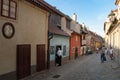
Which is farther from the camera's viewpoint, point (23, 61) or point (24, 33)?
point (24, 33)

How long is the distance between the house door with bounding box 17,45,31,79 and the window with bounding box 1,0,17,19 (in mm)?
2044

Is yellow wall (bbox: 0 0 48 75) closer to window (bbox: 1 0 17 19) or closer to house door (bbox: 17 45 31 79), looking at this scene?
window (bbox: 1 0 17 19)

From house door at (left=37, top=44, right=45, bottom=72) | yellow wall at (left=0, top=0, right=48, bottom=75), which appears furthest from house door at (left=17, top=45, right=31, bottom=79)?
house door at (left=37, top=44, right=45, bottom=72)

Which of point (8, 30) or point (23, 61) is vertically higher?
point (8, 30)

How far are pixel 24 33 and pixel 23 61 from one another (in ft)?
5.68

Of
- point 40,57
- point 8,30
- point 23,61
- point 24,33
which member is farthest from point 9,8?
point 40,57

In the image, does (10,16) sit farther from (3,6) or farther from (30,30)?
(30,30)

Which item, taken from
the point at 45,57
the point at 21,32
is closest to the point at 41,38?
the point at 45,57

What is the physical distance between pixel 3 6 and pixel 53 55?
39.4ft

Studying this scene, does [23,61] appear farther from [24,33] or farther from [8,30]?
[8,30]

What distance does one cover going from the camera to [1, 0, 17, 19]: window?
1280cm

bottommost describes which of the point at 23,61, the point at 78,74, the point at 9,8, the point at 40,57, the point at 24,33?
the point at 78,74

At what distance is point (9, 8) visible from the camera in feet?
44.1

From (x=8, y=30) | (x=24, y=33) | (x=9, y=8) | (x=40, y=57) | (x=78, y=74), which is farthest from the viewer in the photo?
(x=40, y=57)
